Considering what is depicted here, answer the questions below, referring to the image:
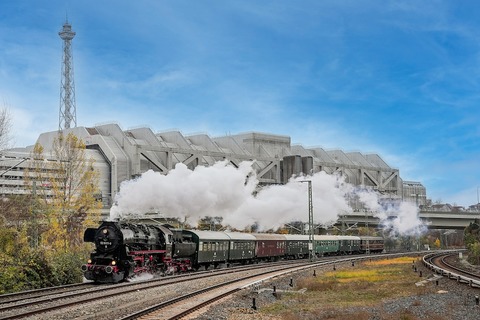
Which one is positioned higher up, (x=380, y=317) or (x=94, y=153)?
(x=94, y=153)

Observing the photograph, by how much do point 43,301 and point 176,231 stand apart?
16.8 metres

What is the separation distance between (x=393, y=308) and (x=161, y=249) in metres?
18.8

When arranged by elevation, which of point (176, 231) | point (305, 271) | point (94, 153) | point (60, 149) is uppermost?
point (94, 153)

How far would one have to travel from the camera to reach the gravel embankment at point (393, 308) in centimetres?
2109

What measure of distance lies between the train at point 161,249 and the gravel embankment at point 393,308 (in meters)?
8.31

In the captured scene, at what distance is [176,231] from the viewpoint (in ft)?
134

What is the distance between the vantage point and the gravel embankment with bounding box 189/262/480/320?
21.1m

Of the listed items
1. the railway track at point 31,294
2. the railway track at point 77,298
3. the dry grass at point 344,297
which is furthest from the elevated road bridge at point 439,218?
the railway track at point 31,294

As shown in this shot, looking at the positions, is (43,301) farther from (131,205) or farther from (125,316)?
(131,205)

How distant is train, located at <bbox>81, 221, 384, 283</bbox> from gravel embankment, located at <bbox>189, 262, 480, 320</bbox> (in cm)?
831

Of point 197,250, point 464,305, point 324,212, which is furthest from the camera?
point 324,212

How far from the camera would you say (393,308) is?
911 inches

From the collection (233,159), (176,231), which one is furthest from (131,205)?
(233,159)

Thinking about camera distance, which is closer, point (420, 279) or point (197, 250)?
point (420, 279)
